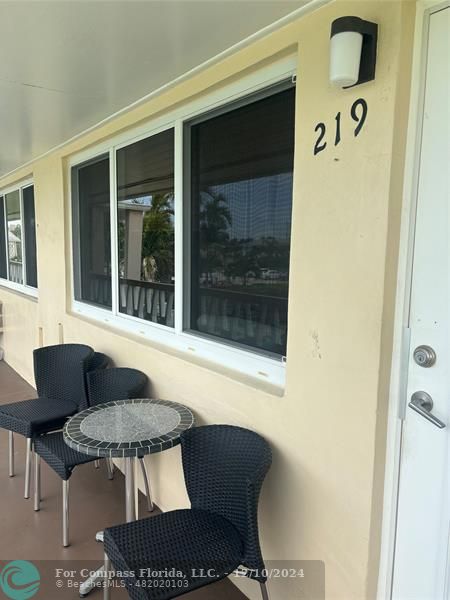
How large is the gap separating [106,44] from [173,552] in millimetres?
1952

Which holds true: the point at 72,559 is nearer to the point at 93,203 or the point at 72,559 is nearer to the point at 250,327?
the point at 250,327

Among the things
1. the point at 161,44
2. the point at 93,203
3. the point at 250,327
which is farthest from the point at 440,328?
the point at 93,203

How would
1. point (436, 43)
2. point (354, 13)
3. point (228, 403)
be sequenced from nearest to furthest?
point (436, 43) → point (354, 13) → point (228, 403)

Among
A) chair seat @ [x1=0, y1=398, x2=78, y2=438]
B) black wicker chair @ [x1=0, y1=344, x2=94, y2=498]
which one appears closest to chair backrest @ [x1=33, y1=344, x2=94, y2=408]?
black wicker chair @ [x1=0, y1=344, x2=94, y2=498]

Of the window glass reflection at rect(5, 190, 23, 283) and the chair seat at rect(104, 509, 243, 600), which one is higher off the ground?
the window glass reflection at rect(5, 190, 23, 283)

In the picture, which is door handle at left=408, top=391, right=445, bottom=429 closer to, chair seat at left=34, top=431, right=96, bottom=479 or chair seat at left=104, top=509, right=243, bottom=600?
chair seat at left=104, top=509, right=243, bottom=600

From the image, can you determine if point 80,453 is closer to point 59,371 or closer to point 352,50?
point 59,371

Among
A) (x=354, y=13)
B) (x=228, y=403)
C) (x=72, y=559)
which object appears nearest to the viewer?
(x=354, y=13)

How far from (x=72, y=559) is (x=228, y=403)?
1.10 metres

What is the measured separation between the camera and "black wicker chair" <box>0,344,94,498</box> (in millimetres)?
2439

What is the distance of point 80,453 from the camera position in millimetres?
2129

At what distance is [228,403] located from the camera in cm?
187

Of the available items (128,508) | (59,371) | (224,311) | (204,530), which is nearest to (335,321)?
(224,311)

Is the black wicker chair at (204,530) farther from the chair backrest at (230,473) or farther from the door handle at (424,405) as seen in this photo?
the door handle at (424,405)
